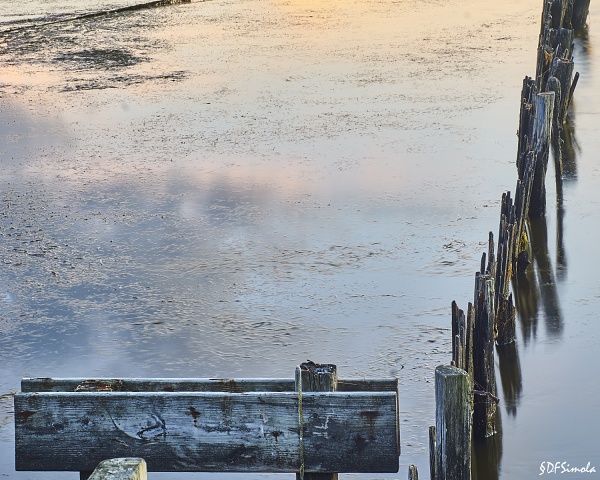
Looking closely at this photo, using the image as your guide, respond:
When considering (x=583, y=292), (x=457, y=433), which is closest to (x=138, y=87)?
(x=583, y=292)

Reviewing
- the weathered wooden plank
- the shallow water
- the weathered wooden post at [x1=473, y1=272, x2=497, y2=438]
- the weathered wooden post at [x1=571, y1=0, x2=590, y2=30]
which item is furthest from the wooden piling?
the weathered wooden post at [x1=571, y1=0, x2=590, y2=30]

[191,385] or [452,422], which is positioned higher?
[191,385]

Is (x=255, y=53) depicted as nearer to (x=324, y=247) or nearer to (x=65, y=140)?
(x=65, y=140)

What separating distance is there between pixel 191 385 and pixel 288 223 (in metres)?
7.13

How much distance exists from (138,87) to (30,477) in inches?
504

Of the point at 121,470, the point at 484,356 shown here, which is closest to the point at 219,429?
the point at 121,470

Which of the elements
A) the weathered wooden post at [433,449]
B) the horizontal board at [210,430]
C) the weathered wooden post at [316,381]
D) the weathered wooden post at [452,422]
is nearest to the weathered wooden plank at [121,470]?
the horizontal board at [210,430]

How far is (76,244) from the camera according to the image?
11031mm

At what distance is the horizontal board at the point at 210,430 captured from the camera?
4.01 meters

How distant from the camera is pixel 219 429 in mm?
4062

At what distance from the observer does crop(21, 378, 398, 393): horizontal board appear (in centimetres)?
432

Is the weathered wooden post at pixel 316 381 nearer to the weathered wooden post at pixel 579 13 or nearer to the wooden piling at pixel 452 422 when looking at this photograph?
the wooden piling at pixel 452 422

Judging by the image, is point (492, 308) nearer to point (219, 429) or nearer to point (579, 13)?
point (219, 429)

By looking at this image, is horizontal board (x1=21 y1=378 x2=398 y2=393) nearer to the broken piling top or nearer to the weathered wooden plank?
the broken piling top
